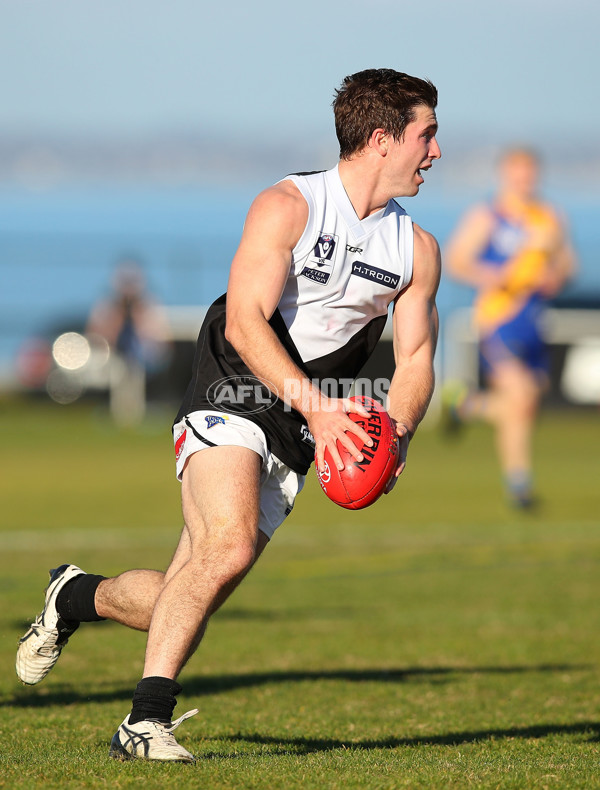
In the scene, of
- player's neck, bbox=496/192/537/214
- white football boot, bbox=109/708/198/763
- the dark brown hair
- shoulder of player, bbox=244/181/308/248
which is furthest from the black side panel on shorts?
player's neck, bbox=496/192/537/214

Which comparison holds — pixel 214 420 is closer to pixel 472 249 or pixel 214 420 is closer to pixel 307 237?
pixel 307 237

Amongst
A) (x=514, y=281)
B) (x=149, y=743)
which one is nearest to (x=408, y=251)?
(x=149, y=743)

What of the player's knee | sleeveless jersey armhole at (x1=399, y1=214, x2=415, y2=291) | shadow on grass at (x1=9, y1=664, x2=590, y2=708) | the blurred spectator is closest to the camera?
the player's knee

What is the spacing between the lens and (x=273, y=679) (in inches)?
249

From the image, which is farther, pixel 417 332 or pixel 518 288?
pixel 518 288

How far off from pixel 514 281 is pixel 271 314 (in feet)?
28.8

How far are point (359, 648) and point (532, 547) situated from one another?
419 centimetres

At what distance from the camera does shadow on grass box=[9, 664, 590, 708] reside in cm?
584

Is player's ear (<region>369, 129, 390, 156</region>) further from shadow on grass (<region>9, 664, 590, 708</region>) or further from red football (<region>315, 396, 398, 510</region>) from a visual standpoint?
shadow on grass (<region>9, 664, 590, 708</region>)

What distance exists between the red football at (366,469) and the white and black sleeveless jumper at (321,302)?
0.35 meters

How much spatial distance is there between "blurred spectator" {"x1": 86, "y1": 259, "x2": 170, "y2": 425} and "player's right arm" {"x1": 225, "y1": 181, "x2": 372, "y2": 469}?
2155cm

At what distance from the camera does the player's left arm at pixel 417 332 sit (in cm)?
499

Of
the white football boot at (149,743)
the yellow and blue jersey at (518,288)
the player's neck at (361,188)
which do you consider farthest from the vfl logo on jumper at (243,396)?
the yellow and blue jersey at (518,288)

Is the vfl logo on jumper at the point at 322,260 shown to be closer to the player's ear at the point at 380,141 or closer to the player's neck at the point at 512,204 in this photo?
the player's ear at the point at 380,141
